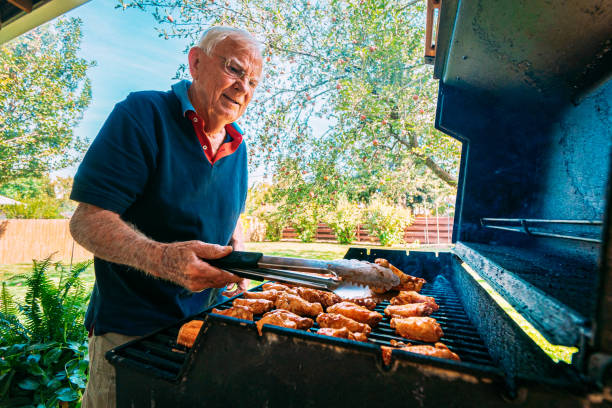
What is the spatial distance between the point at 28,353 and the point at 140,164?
2987 mm

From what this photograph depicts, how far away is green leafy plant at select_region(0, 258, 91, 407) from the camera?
2617 mm

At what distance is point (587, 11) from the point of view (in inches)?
42.3

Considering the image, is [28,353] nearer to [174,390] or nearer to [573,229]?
[174,390]

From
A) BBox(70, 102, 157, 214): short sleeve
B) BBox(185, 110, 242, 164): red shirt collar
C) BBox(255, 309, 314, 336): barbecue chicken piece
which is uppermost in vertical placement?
BBox(185, 110, 242, 164): red shirt collar

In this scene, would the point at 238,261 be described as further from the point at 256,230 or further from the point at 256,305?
the point at 256,230

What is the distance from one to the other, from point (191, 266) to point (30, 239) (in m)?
13.2

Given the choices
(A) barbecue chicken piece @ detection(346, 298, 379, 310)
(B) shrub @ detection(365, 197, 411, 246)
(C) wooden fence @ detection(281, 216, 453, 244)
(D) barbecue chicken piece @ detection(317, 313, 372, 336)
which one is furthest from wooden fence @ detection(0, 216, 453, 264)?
(D) barbecue chicken piece @ detection(317, 313, 372, 336)

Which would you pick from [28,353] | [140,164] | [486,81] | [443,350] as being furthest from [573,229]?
[28,353]

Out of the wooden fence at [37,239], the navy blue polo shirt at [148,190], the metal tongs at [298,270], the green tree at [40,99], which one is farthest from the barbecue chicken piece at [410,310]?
the green tree at [40,99]

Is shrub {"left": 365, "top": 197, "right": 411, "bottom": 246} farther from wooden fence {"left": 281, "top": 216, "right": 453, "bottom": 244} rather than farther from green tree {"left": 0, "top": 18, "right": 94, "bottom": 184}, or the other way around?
green tree {"left": 0, "top": 18, "right": 94, "bottom": 184}

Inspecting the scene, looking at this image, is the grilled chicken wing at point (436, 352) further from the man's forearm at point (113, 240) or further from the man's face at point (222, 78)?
the man's face at point (222, 78)

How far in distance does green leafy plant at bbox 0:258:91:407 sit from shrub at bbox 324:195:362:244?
10.3 metres

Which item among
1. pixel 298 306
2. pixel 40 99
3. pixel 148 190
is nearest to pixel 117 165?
pixel 148 190

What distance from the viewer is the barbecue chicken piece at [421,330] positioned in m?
1.25
